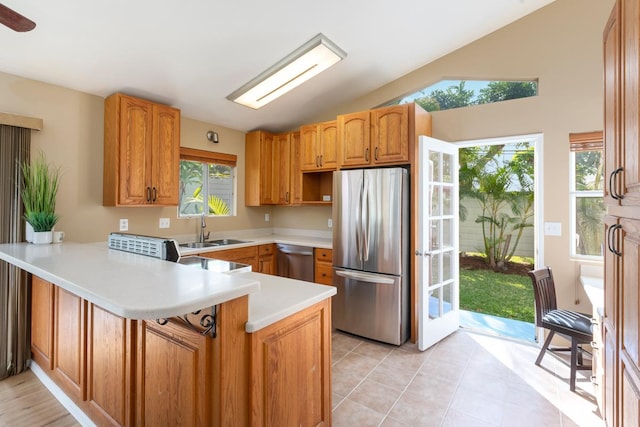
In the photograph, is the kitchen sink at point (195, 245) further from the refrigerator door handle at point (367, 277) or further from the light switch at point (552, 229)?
the light switch at point (552, 229)

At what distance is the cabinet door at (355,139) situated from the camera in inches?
127

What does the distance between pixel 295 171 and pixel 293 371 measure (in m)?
3.03

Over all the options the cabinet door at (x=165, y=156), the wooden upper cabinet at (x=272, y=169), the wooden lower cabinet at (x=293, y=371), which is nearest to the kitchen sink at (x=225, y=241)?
the wooden upper cabinet at (x=272, y=169)

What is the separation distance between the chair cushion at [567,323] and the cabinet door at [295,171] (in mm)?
2858

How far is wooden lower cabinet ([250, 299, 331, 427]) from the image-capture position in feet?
4.12

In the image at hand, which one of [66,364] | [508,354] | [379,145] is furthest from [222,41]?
[508,354]

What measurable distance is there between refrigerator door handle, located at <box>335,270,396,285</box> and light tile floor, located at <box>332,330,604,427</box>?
629mm

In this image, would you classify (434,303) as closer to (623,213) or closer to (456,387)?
(456,387)

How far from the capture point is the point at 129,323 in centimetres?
145

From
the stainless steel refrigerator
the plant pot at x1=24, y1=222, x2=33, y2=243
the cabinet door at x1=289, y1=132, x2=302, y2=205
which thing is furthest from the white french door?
the plant pot at x1=24, y1=222, x2=33, y2=243

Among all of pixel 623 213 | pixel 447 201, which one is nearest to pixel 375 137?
pixel 447 201

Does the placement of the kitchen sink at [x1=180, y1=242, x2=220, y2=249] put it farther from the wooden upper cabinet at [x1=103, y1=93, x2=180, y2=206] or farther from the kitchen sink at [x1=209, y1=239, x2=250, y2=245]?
the wooden upper cabinet at [x1=103, y1=93, x2=180, y2=206]

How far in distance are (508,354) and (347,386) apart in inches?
62.3

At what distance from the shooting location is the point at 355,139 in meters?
3.31
